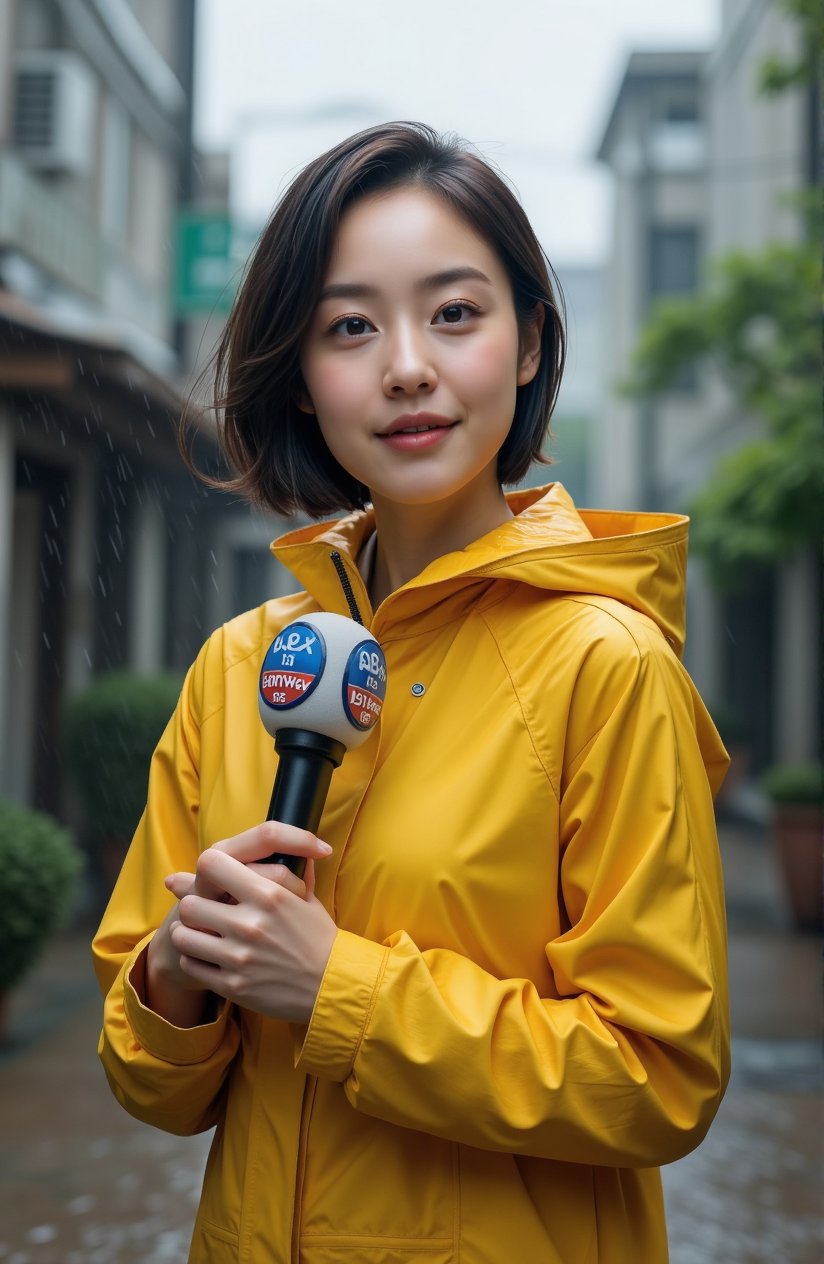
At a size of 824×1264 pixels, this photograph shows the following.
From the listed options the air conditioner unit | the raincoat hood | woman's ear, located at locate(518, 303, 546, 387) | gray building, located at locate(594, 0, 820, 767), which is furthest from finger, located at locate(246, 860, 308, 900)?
the air conditioner unit

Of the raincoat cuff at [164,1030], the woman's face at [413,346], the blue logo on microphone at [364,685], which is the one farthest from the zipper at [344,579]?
the raincoat cuff at [164,1030]

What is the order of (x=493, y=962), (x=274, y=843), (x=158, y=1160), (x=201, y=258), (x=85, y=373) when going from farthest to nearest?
(x=201, y=258) < (x=85, y=373) < (x=158, y=1160) < (x=493, y=962) < (x=274, y=843)

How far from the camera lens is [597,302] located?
27.6m

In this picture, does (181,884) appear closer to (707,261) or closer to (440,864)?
(440,864)

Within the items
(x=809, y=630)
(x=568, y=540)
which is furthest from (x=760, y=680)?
(x=568, y=540)

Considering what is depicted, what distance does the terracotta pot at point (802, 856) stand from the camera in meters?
8.74

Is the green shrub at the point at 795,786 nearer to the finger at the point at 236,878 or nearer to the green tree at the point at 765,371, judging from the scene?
the green tree at the point at 765,371

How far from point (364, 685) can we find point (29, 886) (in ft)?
14.9

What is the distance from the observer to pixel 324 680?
1.38 meters

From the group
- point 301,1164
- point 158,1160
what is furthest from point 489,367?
point 158,1160

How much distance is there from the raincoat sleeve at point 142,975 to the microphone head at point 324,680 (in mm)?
339

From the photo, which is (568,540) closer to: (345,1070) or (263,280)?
(263,280)

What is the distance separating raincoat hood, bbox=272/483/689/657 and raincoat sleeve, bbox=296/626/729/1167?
131mm

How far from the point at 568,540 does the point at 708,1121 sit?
652mm
